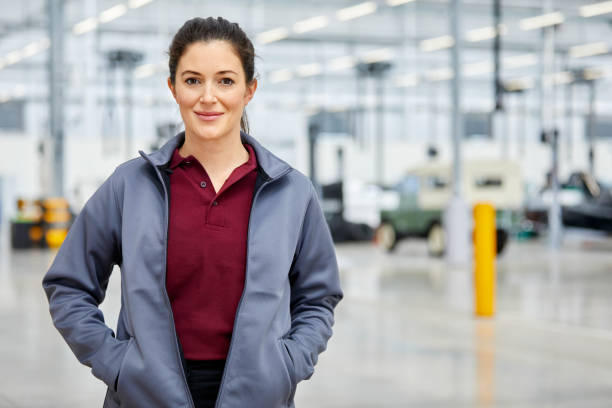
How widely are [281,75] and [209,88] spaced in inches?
1340

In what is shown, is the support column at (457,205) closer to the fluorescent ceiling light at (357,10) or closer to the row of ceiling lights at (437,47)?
the row of ceiling lights at (437,47)

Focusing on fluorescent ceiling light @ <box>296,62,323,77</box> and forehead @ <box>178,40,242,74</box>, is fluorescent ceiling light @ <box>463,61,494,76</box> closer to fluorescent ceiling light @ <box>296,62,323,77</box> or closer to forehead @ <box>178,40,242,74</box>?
fluorescent ceiling light @ <box>296,62,323,77</box>

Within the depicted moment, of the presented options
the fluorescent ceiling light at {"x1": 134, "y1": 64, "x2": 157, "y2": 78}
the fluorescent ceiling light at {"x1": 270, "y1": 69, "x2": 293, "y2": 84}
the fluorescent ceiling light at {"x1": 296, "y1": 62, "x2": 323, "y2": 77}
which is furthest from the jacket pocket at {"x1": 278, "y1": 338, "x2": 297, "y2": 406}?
the fluorescent ceiling light at {"x1": 270, "y1": 69, "x2": 293, "y2": 84}

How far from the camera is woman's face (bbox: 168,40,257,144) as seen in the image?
221 centimetres

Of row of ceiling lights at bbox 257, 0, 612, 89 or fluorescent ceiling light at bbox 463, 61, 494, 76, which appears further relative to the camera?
fluorescent ceiling light at bbox 463, 61, 494, 76

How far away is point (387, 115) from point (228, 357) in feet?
132

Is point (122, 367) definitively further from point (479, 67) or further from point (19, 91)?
point (19, 91)

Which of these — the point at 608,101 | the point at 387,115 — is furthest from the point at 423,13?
the point at 608,101

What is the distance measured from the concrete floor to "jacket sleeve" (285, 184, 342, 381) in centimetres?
329

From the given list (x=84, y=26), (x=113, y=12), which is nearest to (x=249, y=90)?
(x=113, y=12)

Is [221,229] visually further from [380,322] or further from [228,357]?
[380,322]

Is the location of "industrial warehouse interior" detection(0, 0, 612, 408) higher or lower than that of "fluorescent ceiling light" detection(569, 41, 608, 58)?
lower

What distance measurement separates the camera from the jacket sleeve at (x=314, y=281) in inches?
90.9

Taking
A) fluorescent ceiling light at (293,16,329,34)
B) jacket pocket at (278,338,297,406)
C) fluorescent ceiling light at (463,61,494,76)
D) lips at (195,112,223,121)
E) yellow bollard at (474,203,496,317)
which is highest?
fluorescent ceiling light at (293,16,329,34)
